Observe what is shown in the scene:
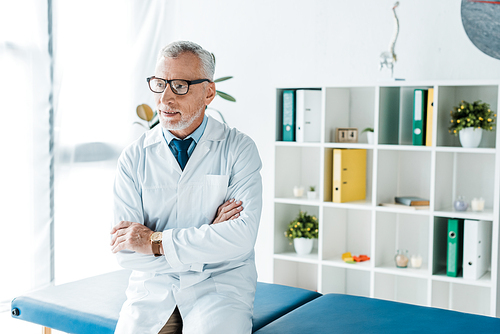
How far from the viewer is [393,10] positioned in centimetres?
292

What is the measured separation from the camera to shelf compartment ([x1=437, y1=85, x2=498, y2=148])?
2.72 meters

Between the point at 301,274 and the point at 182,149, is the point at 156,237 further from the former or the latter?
the point at 301,274

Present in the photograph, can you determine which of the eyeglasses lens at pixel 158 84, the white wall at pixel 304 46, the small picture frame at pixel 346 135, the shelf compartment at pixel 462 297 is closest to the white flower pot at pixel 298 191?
the white wall at pixel 304 46

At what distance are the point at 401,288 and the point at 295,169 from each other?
1.00m

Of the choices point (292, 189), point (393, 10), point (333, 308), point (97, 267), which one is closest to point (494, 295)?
point (333, 308)

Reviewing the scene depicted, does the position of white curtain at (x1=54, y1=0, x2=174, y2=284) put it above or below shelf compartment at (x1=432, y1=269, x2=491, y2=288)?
above

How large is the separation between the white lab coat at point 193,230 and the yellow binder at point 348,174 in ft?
4.01

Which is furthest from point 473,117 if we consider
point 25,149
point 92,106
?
point 25,149

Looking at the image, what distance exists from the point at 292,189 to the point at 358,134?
55 cm

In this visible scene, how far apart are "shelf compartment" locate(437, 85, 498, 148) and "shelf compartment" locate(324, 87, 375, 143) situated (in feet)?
1.61

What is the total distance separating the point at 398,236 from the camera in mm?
3107

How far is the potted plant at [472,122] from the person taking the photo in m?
2.62

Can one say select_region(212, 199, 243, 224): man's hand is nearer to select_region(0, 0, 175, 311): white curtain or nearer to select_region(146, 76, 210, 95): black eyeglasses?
select_region(146, 76, 210, 95): black eyeglasses

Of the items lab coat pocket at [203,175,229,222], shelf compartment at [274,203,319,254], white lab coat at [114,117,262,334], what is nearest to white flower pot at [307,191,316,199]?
shelf compartment at [274,203,319,254]
